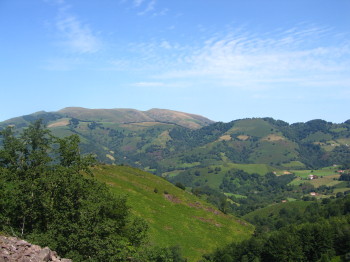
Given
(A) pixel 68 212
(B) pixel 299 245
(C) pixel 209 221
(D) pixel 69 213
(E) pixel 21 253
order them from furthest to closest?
(C) pixel 209 221
(B) pixel 299 245
(D) pixel 69 213
(A) pixel 68 212
(E) pixel 21 253

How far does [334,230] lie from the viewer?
4395 inches

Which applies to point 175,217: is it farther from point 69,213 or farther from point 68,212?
point 68,212

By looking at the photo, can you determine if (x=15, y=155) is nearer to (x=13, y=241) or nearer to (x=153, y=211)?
(x=13, y=241)

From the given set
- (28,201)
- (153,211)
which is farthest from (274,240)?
(28,201)

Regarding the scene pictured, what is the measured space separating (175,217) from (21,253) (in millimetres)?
85147

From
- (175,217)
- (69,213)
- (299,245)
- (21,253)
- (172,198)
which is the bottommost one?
(299,245)

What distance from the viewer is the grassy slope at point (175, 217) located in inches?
3674

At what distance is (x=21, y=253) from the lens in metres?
24.7

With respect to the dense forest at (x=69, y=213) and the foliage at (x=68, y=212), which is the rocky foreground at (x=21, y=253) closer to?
the dense forest at (x=69, y=213)

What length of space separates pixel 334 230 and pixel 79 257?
105 metres

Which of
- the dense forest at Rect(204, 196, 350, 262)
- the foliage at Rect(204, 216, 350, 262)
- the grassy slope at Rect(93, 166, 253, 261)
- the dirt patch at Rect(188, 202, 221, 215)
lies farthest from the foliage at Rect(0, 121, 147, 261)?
the dirt patch at Rect(188, 202, 221, 215)

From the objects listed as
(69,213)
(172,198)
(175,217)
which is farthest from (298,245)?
(69,213)

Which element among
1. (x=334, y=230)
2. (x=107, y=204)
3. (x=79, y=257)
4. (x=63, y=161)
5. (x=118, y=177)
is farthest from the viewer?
(x=118, y=177)

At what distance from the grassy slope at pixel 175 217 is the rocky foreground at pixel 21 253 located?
60763 millimetres
